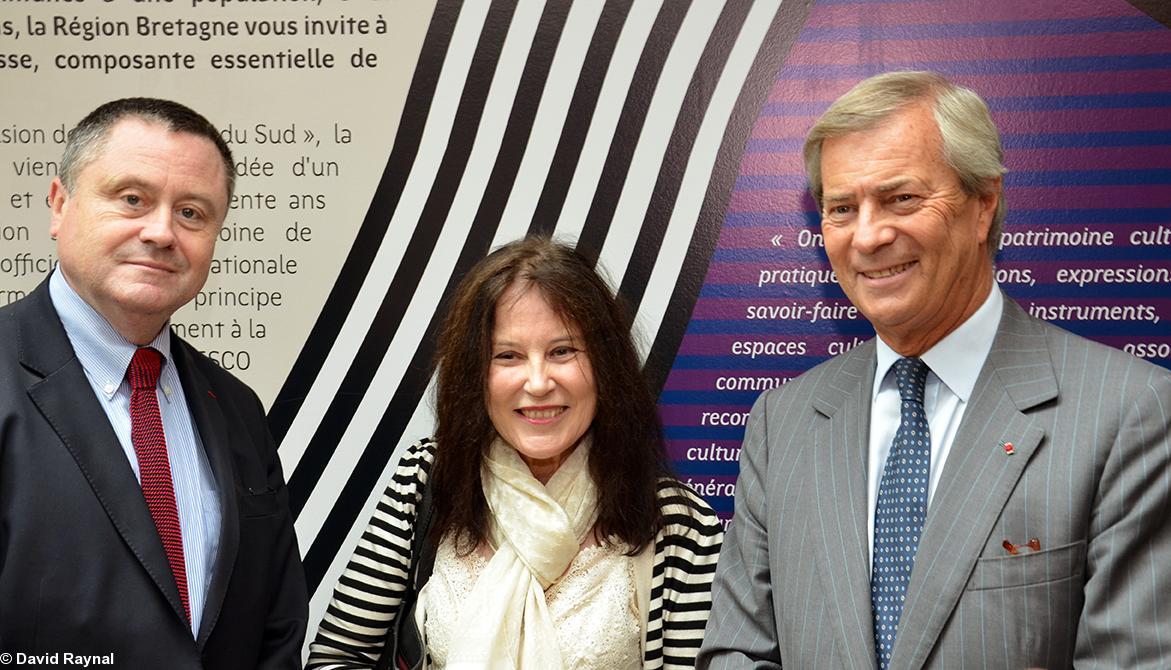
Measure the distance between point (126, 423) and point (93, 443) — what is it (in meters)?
0.13

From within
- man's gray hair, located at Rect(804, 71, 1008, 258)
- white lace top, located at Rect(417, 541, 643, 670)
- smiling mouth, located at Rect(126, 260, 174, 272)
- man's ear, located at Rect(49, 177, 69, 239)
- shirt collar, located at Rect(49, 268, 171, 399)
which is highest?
man's gray hair, located at Rect(804, 71, 1008, 258)

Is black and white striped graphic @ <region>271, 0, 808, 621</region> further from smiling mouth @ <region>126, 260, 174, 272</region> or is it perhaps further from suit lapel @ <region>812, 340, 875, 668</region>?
smiling mouth @ <region>126, 260, 174, 272</region>

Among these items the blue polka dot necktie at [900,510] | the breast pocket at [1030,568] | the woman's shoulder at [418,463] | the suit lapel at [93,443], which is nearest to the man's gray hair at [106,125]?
the suit lapel at [93,443]

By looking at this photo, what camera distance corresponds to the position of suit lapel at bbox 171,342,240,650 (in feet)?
7.60

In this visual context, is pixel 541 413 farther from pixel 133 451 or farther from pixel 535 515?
pixel 133 451

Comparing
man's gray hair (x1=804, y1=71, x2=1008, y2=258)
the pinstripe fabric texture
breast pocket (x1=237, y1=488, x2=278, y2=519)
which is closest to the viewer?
man's gray hair (x1=804, y1=71, x2=1008, y2=258)

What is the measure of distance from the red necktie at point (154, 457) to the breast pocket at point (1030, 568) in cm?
154

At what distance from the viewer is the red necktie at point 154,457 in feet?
7.50

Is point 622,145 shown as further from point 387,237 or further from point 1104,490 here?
point 1104,490

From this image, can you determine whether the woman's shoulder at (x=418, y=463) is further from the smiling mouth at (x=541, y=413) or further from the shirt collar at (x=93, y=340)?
the shirt collar at (x=93, y=340)

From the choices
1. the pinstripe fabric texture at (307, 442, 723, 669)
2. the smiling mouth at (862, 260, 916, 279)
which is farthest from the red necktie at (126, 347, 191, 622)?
the smiling mouth at (862, 260, 916, 279)

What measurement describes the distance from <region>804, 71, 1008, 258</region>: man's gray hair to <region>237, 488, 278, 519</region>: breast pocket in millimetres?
1473

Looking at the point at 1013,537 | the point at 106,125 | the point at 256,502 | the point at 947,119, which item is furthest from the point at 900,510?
the point at 106,125

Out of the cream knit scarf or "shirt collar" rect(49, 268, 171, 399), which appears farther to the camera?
the cream knit scarf
